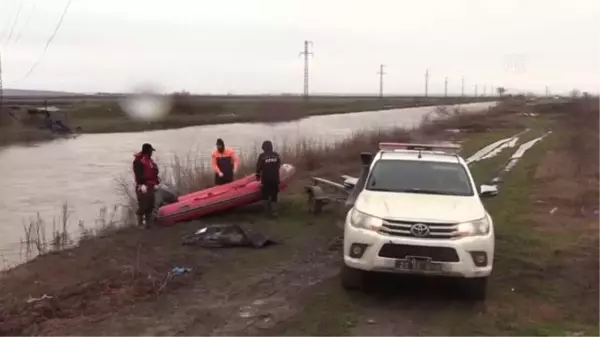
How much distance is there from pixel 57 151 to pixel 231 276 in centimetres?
3515

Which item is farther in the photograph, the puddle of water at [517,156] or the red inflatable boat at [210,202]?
the puddle of water at [517,156]

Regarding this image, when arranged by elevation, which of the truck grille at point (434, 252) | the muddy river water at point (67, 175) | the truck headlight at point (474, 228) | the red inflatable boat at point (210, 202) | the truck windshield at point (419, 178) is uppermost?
the truck windshield at point (419, 178)

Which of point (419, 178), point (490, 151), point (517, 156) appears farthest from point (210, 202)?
point (490, 151)

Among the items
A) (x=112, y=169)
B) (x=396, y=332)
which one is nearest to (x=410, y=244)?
(x=396, y=332)

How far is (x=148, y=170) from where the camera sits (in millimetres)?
12641

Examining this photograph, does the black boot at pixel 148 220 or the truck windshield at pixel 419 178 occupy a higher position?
the truck windshield at pixel 419 178

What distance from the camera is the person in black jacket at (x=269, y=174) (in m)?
13.7

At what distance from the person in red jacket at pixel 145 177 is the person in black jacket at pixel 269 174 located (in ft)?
7.03

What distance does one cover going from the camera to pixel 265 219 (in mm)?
14016

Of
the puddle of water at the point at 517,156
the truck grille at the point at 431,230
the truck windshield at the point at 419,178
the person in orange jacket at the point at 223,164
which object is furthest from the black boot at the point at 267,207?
the puddle of water at the point at 517,156

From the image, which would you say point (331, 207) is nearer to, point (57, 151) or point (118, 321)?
point (118, 321)

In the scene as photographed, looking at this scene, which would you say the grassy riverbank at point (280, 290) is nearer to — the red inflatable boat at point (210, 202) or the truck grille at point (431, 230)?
the red inflatable boat at point (210, 202)

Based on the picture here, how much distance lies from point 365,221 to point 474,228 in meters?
1.19

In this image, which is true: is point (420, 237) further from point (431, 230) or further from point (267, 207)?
point (267, 207)
